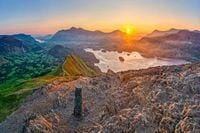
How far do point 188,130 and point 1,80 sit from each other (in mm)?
154293

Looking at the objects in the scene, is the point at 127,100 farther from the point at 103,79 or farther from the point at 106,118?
the point at 103,79

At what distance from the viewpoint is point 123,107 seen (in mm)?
35469

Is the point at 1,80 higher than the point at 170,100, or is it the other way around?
the point at 170,100

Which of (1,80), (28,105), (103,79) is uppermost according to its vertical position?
(103,79)

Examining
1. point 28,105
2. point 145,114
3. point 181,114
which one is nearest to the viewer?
point 181,114

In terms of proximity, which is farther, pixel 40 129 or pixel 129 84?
pixel 129 84

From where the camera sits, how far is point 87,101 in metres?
40.5

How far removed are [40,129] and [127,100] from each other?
11.2 meters

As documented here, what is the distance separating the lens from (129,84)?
1656 inches

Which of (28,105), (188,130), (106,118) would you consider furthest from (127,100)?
(28,105)

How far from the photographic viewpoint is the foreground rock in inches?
1126

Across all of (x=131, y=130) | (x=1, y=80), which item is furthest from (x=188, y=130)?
(x=1, y=80)

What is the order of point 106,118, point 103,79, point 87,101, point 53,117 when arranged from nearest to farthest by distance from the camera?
point 106,118
point 53,117
point 87,101
point 103,79

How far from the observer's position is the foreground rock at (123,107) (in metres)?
28.6
